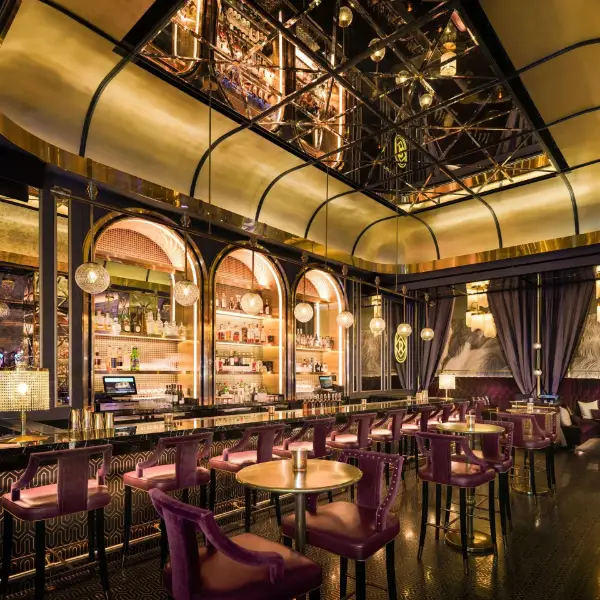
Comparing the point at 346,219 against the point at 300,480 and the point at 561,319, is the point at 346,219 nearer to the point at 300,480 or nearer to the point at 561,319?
the point at 561,319

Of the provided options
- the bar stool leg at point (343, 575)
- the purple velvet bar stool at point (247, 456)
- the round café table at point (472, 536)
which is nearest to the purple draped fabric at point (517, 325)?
the round café table at point (472, 536)

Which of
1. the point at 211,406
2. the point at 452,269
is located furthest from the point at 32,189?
the point at 452,269

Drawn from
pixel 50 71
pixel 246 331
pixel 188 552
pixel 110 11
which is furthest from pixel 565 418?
pixel 50 71

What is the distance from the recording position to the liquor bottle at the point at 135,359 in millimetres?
5823

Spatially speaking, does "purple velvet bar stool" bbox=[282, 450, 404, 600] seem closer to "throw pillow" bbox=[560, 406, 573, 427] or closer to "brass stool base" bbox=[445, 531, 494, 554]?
"brass stool base" bbox=[445, 531, 494, 554]

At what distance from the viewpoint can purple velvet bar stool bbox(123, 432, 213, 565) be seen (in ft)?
10.6

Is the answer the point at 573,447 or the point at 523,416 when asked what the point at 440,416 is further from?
the point at 573,447

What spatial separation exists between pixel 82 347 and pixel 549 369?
26.6ft

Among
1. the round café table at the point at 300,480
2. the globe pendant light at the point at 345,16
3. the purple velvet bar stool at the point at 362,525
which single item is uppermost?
the globe pendant light at the point at 345,16

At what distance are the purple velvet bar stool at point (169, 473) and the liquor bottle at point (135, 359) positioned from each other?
2.47m

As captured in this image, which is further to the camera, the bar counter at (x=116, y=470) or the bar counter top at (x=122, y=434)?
the bar counter at (x=116, y=470)

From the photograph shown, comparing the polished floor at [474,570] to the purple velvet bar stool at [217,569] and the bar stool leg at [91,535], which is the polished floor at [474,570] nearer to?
the bar stool leg at [91,535]

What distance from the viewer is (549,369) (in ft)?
29.9

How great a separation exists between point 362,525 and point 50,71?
4.54m
